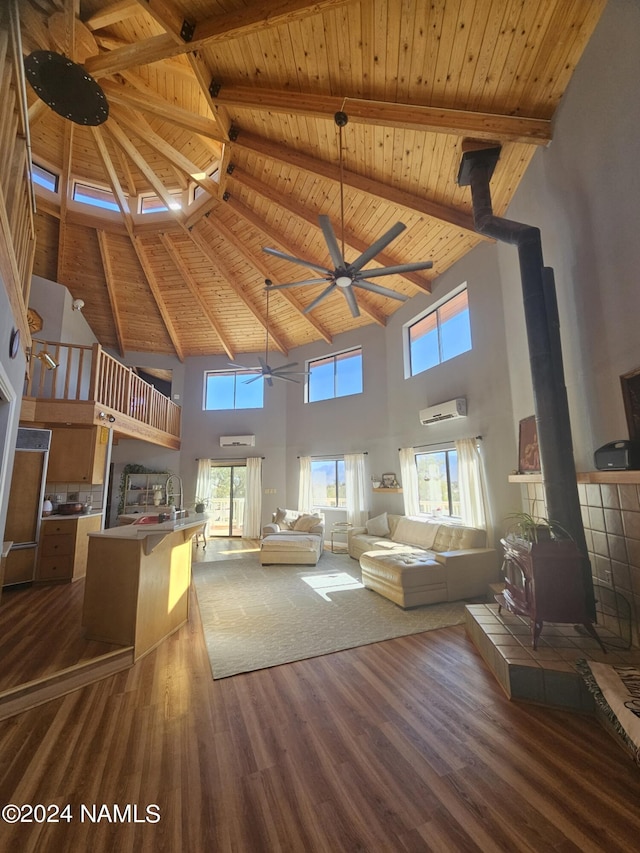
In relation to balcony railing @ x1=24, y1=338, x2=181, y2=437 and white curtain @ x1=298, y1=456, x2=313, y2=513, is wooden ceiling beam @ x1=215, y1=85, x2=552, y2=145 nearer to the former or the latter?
balcony railing @ x1=24, y1=338, x2=181, y2=437

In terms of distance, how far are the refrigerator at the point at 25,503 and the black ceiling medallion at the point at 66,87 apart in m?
3.82

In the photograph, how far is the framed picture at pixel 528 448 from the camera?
12.6ft

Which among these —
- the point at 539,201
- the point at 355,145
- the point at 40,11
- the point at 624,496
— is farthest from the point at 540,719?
the point at 40,11

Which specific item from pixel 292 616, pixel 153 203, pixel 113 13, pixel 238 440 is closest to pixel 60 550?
pixel 292 616

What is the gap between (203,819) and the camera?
4.90 ft

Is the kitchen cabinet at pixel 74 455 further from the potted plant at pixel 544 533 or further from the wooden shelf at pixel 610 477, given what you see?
the wooden shelf at pixel 610 477

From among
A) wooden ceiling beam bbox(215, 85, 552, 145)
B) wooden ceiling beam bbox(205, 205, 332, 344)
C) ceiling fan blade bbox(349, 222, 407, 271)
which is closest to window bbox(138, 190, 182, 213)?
wooden ceiling beam bbox(205, 205, 332, 344)

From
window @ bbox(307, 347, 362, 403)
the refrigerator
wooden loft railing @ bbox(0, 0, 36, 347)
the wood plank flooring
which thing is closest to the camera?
the wood plank flooring

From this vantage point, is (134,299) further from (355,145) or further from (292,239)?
(355,145)

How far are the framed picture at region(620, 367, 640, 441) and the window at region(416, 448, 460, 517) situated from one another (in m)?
3.12

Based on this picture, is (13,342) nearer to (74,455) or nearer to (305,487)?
(74,455)

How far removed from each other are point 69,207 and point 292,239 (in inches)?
165

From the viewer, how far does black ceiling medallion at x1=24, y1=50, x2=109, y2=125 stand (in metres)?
2.84

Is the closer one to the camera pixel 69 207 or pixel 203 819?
pixel 203 819
